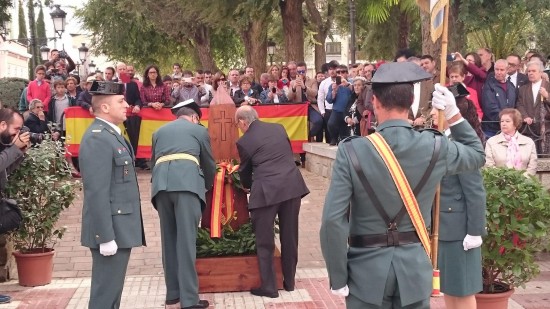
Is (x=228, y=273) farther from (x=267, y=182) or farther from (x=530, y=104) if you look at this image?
(x=530, y=104)

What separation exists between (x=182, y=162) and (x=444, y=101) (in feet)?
10.7

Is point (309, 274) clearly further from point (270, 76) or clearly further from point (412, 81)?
point (270, 76)

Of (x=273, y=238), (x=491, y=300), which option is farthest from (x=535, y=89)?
(x=491, y=300)

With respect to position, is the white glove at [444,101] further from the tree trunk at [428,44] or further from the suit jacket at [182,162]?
the tree trunk at [428,44]

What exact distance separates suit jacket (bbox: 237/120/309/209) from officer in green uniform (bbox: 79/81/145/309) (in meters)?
1.83

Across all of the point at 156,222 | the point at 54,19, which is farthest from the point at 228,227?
the point at 54,19

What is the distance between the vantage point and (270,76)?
16125 mm

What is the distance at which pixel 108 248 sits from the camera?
5.78m

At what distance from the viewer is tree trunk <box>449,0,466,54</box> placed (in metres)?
12.2

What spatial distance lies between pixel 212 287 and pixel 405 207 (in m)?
4.24

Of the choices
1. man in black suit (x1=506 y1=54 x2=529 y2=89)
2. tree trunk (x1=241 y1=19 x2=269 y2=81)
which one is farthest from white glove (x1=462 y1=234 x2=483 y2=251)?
tree trunk (x1=241 y1=19 x2=269 y2=81)

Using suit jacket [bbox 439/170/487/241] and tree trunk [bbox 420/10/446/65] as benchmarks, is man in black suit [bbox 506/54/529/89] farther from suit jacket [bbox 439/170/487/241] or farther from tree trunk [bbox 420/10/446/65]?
suit jacket [bbox 439/170/487/241]

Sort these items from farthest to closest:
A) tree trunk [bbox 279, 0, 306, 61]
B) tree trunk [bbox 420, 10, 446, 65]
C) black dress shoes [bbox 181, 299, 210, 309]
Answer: tree trunk [bbox 279, 0, 306, 61] → tree trunk [bbox 420, 10, 446, 65] → black dress shoes [bbox 181, 299, 210, 309]

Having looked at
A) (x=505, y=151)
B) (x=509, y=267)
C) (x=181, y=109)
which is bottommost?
(x=509, y=267)
